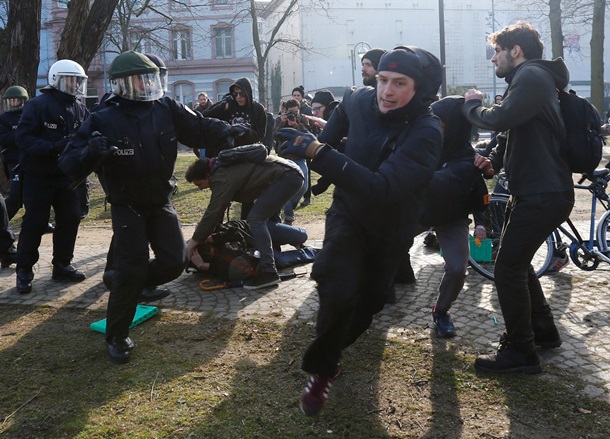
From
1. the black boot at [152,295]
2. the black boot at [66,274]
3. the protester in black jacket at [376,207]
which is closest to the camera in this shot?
the protester in black jacket at [376,207]

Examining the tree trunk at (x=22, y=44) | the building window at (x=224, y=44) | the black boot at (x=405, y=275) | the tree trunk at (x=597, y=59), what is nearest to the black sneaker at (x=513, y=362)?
the black boot at (x=405, y=275)

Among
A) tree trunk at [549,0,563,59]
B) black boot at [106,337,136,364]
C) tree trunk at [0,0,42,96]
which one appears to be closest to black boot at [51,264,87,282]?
black boot at [106,337,136,364]

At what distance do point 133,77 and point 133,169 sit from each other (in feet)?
1.97

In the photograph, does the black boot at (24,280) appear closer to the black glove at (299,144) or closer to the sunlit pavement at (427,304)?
the sunlit pavement at (427,304)

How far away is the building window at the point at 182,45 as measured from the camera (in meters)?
47.3

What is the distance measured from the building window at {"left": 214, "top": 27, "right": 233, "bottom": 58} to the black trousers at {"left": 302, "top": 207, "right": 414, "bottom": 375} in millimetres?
45525

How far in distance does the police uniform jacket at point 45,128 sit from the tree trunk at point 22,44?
549 cm

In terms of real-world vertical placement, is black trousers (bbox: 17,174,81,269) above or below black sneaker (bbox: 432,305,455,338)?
above

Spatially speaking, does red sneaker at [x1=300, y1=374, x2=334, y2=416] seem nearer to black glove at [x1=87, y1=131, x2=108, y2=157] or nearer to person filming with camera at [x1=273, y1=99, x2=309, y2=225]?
black glove at [x1=87, y1=131, x2=108, y2=157]

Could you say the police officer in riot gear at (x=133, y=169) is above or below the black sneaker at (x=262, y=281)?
above

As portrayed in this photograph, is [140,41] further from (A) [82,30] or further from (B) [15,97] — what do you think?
Result: (B) [15,97]

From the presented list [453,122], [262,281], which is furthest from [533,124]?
[262,281]

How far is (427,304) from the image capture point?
209 inches

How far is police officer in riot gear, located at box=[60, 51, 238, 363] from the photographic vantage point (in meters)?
4.19
